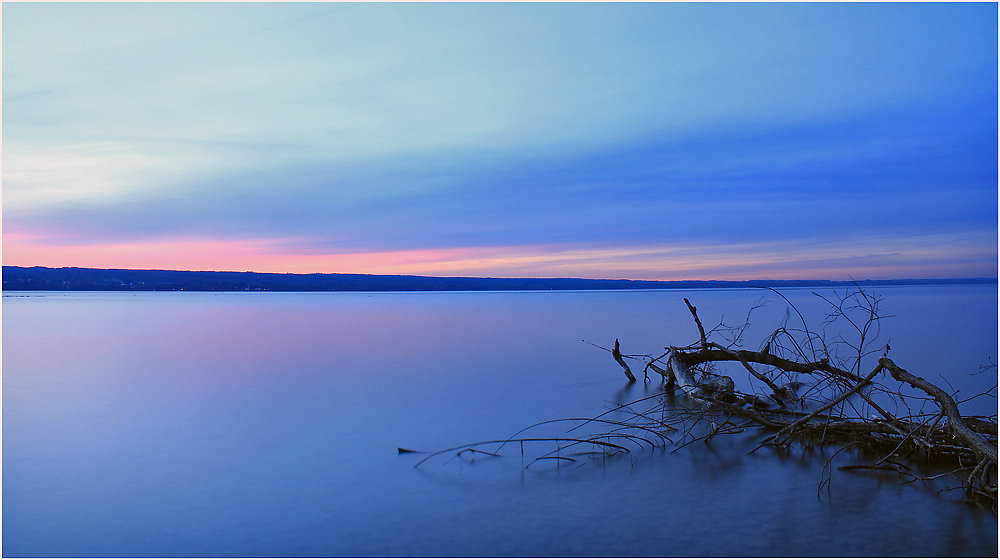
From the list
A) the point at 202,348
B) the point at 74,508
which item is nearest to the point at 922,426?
the point at 74,508

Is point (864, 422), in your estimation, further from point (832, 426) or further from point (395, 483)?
point (395, 483)

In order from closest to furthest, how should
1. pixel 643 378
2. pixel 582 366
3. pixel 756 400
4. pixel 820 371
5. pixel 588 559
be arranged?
pixel 588 559
pixel 820 371
pixel 756 400
pixel 643 378
pixel 582 366

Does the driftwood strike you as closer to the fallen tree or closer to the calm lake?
the fallen tree

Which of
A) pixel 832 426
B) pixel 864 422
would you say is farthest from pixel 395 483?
pixel 864 422

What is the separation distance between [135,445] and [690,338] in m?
12.1

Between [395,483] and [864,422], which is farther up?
[864,422]

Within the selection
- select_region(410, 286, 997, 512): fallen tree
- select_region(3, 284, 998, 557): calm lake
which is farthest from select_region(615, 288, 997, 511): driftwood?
select_region(3, 284, 998, 557): calm lake

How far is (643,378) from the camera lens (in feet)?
29.8

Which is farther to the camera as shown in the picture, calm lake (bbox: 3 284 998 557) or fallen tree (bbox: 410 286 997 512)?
fallen tree (bbox: 410 286 997 512)

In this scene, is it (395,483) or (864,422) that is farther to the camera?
(864,422)

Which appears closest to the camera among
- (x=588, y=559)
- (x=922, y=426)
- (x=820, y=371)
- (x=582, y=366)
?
(x=588, y=559)

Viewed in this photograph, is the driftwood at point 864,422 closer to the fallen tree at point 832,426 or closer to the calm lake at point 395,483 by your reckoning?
the fallen tree at point 832,426

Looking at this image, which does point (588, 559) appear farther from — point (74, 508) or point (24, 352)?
point (24, 352)

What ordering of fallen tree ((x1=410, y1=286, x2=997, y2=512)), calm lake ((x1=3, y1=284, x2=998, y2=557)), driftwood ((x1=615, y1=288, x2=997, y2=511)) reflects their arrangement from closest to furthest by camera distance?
calm lake ((x1=3, y1=284, x2=998, y2=557))
driftwood ((x1=615, y1=288, x2=997, y2=511))
fallen tree ((x1=410, y1=286, x2=997, y2=512))
